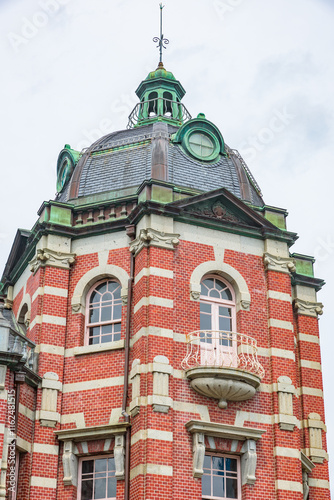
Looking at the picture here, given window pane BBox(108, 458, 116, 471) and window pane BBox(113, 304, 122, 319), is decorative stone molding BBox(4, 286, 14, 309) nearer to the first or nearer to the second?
window pane BBox(113, 304, 122, 319)

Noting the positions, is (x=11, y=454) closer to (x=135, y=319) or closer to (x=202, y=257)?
(x=135, y=319)

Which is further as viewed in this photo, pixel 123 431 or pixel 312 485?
pixel 312 485

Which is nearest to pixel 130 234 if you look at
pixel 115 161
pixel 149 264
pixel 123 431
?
pixel 149 264

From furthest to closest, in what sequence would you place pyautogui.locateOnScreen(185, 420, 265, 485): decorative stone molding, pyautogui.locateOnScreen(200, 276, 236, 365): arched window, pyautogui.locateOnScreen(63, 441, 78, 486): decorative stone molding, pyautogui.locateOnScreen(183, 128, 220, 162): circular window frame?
pyautogui.locateOnScreen(183, 128, 220, 162): circular window frame → pyautogui.locateOnScreen(200, 276, 236, 365): arched window → pyautogui.locateOnScreen(63, 441, 78, 486): decorative stone molding → pyautogui.locateOnScreen(185, 420, 265, 485): decorative stone molding

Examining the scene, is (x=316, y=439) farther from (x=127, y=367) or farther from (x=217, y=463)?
(x=127, y=367)

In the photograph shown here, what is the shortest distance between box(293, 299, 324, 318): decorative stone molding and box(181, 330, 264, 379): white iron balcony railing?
351 cm

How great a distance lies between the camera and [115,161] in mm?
27891

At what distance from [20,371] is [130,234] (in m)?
5.16

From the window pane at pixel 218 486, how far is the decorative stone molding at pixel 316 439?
3945mm

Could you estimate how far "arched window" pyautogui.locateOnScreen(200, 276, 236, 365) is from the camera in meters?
23.3

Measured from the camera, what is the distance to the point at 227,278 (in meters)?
24.8

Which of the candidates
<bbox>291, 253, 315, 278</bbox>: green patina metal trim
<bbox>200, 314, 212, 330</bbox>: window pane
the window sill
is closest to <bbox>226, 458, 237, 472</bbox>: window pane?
<bbox>200, 314, 212, 330</bbox>: window pane

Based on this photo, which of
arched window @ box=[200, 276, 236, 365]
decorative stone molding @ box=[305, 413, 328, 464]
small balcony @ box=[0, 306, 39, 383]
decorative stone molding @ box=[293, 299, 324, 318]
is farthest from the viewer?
decorative stone molding @ box=[293, 299, 324, 318]

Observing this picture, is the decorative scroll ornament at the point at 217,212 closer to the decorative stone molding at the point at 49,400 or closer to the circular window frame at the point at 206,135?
the circular window frame at the point at 206,135
